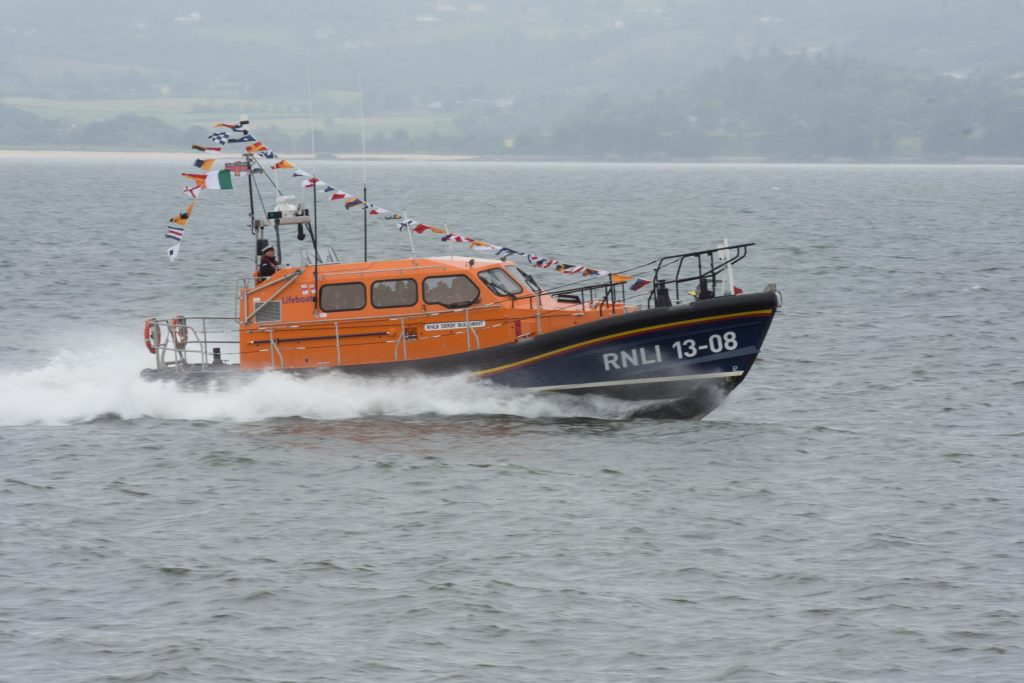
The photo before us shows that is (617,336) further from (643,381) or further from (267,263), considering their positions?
(267,263)

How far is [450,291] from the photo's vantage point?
19625mm

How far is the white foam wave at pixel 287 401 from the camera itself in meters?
19.5

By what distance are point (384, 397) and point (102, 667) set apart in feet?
28.2

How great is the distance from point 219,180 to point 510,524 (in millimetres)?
7281

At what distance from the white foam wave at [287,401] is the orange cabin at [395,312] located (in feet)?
1.38

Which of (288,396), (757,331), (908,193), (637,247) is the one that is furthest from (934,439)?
(908,193)

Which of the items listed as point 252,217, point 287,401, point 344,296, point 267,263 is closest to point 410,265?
point 344,296

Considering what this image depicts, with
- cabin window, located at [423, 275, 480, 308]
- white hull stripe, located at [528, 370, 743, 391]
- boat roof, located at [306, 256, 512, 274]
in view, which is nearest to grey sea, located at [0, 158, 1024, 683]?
white hull stripe, located at [528, 370, 743, 391]

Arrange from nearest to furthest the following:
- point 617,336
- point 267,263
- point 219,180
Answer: point 617,336 < point 219,180 < point 267,263

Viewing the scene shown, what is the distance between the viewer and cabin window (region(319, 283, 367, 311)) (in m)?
19.7

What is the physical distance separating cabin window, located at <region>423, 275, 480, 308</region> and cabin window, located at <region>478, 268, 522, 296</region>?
20 cm

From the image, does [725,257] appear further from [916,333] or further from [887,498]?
[916,333]

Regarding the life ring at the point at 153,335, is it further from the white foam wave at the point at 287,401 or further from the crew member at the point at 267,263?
the crew member at the point at 267,263

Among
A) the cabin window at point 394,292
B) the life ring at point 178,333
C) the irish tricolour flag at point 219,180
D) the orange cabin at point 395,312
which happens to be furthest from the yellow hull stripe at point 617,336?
the life ring at point 178,333
